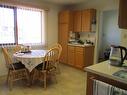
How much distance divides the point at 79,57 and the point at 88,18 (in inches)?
53.2

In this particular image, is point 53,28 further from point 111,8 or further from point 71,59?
point 111,8

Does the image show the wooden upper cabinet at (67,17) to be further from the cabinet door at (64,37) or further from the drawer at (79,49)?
the drawer at (79,49)

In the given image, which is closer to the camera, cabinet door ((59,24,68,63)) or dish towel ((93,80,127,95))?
dish towel ((93,80,127,95))

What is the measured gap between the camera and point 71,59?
15.9ft

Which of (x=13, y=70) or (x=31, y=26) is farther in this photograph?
(x=31, y=26)

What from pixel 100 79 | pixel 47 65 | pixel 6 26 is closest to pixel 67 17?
pixel 6 26

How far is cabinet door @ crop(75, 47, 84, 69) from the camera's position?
173 inches

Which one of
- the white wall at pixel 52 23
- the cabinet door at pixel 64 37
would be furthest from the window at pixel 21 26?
the cabinet door at pixel 64 37

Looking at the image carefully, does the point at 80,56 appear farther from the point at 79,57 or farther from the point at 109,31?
the point at 109,31

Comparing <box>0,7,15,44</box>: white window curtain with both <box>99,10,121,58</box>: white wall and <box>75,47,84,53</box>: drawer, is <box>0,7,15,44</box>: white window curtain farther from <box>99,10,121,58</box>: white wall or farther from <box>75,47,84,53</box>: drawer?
<box>99,10,121,58</box>: white wall

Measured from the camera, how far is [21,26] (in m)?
4.20

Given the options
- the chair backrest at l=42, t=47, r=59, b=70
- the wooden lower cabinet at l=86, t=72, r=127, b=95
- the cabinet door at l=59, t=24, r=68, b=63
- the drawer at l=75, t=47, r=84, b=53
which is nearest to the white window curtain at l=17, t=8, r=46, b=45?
the cabinet door at l=59, t=24, r=68, b=63

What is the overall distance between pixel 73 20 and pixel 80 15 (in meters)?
0.39

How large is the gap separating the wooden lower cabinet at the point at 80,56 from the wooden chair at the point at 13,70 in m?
1.91
